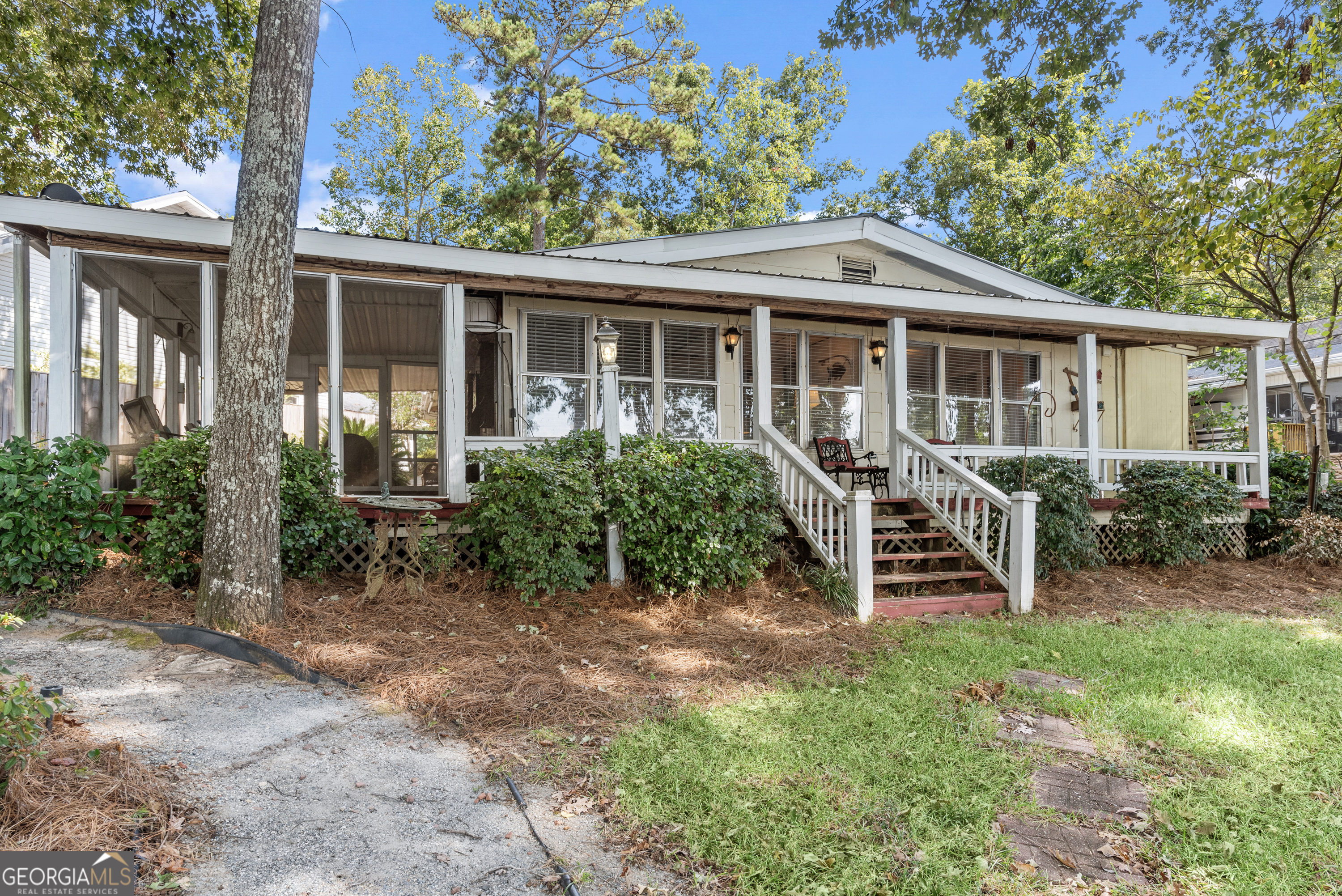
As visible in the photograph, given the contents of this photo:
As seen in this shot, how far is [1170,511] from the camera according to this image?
8.02 m

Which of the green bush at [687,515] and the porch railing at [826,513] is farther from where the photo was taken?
the porch railing at [826,513]

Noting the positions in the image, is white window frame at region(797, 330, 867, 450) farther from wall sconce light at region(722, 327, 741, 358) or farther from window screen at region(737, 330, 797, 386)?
wall sconce light at region(722, 327, 741, 358)

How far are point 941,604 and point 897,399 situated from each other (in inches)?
106

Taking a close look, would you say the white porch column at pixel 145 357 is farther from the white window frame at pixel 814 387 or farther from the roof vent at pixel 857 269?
the roof vent at pixel 857 269

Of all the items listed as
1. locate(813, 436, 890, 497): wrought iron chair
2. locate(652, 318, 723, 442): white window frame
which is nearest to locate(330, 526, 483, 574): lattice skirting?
locate(652, 318, 723, 442): white window frame

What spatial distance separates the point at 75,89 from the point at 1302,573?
1626cm

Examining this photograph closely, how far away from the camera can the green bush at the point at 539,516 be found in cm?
538

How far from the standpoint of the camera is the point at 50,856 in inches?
77.4

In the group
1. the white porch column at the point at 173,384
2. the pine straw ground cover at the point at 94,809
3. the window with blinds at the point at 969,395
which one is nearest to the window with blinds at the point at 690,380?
the window with blinds at the point at 969,395

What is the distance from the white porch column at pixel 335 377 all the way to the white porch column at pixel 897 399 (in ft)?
18.5

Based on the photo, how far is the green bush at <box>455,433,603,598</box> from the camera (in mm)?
5379

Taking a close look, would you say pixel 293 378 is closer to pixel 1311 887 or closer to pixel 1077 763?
pixel 1077 763

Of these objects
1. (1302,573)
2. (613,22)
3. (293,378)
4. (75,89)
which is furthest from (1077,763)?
(613,22)

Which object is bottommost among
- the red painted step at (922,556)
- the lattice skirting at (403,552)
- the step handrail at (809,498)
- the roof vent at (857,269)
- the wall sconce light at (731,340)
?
the red painted step at (922,556)
